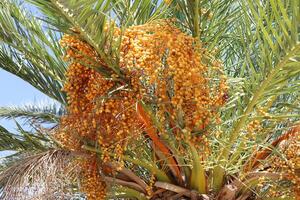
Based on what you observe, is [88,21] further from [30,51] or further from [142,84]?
[30,51]

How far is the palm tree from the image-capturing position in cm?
361

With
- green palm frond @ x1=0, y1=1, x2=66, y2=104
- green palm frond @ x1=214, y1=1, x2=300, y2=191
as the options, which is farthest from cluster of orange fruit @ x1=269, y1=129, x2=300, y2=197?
green palm frond @ x1=0, y1=1, x2=66, y2=104

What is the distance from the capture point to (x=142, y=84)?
376 cm

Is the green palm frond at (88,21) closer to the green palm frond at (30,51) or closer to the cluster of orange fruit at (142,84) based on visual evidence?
Result: the cluster of orange fruit at (142,84)

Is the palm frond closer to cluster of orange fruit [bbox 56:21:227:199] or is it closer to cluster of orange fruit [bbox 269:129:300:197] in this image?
cluster of orange fruit [bbox 56:21:227:199]

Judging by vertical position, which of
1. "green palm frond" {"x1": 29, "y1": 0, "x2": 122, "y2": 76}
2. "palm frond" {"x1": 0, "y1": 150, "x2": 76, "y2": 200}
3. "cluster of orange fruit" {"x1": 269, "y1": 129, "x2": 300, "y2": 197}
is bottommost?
"cluster of orange fruit" {"x1": 269, "y1": 129, "x2": 300, "y2": 197}

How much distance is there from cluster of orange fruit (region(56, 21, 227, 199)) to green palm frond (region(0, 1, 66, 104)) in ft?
3.92

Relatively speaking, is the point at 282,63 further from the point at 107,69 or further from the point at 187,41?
the point at 107,69

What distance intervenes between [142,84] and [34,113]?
3.51 meters

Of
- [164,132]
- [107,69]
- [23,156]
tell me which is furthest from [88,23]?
[23,156]

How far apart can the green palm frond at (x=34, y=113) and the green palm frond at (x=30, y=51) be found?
83 centimetres

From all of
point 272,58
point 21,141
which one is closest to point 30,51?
point 21,141

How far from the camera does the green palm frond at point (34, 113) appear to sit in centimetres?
687

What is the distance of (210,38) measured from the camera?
450cm
